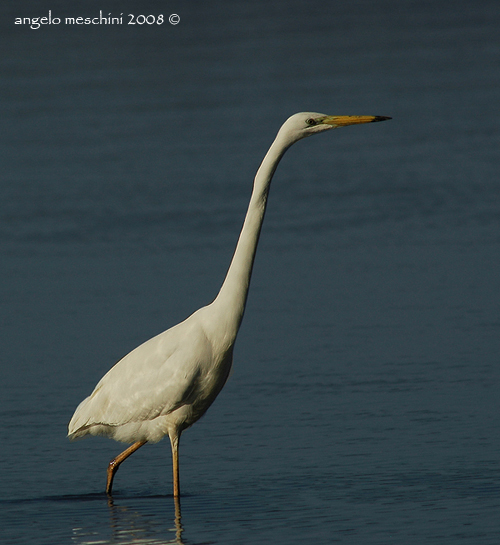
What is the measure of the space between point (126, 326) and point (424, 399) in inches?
134

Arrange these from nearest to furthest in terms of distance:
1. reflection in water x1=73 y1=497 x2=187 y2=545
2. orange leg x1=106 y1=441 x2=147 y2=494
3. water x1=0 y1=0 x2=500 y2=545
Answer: reflection in water x1=73 y1=497 x2=187 y2=545 < water x1=0 y1=0 x2=500 y2=545 < orange leg x1=106 y1=441 x2=147 y2=494

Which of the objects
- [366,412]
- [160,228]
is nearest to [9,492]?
[366,412]

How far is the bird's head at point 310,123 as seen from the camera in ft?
26.6

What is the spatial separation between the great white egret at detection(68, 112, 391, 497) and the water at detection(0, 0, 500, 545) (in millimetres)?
460

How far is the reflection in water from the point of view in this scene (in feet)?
25.4

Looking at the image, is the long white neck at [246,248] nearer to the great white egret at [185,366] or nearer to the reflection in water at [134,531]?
the great white egret at [185,366]

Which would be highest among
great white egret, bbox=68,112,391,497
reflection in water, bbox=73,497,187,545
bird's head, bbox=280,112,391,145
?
bird's head, bbox=280,112,391,145

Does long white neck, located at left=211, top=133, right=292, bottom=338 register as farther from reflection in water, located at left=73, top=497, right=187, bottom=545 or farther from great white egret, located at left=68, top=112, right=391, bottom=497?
reflection in water, located at left=73, top=497, right=187, bottom=545

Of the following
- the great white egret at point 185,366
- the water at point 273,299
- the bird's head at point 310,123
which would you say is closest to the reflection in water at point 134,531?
the water at point 273,299

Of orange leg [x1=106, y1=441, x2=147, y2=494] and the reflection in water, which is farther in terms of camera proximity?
orange leg [x1=106, y1=441, x2=147, y2=494]

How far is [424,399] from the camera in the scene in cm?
997

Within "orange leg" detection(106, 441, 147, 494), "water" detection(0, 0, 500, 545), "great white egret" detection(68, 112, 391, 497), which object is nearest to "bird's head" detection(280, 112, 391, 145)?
"great white egret" detection(68, 112, 391, 497)

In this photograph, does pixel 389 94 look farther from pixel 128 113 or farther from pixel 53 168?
pixel 53 168

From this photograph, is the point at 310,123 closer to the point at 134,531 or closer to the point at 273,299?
the point at 134,531
